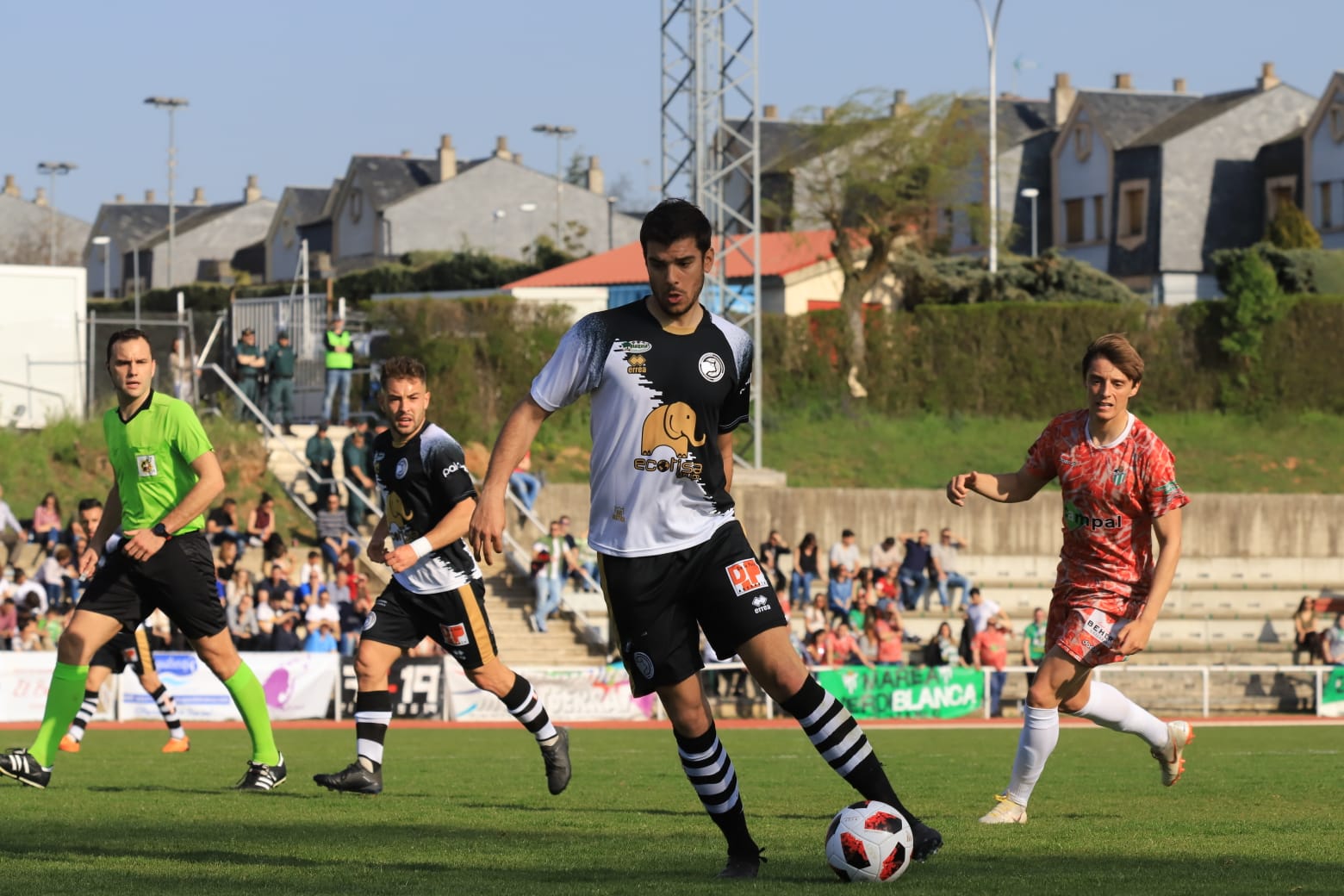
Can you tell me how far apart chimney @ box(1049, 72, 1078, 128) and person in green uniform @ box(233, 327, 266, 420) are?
48177mm

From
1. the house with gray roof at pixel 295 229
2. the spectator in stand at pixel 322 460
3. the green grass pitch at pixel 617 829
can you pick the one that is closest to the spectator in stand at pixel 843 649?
the spectator in stand at pixel 322 460

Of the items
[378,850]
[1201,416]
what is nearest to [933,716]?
[378,850]

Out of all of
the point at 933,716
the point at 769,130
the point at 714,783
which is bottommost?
the point at 933,716

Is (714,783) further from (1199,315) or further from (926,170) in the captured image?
(926,170)

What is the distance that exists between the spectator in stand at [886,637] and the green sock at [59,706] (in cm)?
1557

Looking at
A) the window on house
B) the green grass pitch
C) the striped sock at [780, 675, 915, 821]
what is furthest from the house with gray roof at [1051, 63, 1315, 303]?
the striped sock at [780, 675, 915, 821]

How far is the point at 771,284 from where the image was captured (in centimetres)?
5072

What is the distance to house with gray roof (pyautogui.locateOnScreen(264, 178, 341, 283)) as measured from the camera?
87.8m

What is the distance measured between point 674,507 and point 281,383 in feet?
87.4

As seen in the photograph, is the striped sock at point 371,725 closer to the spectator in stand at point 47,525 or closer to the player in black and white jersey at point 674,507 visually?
the player in black and white jersey at point 674,507

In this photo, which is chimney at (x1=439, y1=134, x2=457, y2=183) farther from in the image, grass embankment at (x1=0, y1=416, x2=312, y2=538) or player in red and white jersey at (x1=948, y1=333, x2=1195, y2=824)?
player in red and white jersey at (x1=948, y1=333, x2=1195, y2=824)

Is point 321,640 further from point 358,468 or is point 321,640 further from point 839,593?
point 839,593

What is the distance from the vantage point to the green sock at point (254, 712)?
390 inches

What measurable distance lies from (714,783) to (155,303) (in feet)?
204
